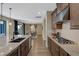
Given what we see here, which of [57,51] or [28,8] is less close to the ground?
[28,8]

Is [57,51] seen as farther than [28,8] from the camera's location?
No

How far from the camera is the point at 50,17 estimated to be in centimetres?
898

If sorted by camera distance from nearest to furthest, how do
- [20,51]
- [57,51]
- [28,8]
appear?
[20,51]
[57,51]
[28,8]

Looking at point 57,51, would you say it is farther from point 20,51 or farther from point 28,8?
point 28,8

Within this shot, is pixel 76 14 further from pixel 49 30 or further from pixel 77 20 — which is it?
pixel 49 30

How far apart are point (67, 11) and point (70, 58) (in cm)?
161

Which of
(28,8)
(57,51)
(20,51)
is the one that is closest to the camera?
(20,51)

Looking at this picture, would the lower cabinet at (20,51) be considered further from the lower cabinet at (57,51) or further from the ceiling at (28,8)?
the ceiling at (28,8)

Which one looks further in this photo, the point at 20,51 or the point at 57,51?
the point at 57,51

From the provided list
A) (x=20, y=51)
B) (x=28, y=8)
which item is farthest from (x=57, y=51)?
(x=28, y=8)

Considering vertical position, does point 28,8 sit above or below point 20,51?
above

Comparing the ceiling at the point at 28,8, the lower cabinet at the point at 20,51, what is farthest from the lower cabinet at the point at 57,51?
the ceiling at the point at 28,8

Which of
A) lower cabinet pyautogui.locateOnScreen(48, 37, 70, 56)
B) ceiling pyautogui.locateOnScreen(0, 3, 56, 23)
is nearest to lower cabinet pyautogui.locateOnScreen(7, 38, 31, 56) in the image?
lower cabinet pyautogui.locateOnScreen(48, 37, 70, 56)

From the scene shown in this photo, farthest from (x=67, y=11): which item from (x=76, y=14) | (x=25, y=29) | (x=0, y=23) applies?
(x=25, y=29)
